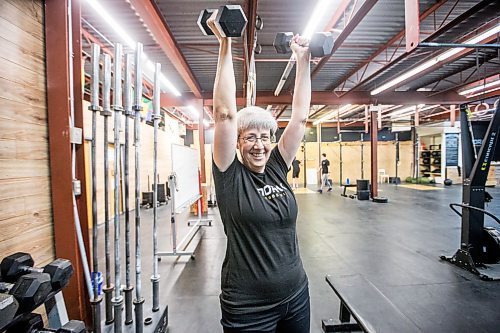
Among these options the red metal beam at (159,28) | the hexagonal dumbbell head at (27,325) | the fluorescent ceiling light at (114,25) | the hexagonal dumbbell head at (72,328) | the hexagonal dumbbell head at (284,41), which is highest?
the fluorescent ceiling light at (114,25)

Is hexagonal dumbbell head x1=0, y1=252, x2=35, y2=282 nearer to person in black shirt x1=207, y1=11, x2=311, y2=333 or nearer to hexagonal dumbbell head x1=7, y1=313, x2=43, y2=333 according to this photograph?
hexagonal dumbbell head x1=7, y1=313, x2=43, y2=333

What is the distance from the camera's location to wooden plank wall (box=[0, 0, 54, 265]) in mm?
1549

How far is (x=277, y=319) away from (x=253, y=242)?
0.91 feet

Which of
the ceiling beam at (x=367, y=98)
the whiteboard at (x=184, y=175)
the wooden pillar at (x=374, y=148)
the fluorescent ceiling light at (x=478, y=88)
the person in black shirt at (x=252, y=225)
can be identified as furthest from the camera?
the wooden pillar at (x=374, y=148)

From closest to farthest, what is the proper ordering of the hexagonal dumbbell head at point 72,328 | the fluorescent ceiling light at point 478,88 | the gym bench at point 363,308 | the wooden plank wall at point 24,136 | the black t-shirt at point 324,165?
1. the hexagonal dumbbell head at point 72,328
2. the wooden plank wall at point 24,136
3. the gym bench at point 363,308
4. the fluorescent ceiling light at point 478,88
5. the black t-shirt at point 324,165

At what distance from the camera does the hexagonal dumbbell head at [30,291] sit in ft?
2.84

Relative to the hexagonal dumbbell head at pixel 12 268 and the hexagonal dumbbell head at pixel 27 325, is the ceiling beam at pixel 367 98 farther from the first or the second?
the hexagonal dumbbell head at pixel 27 325

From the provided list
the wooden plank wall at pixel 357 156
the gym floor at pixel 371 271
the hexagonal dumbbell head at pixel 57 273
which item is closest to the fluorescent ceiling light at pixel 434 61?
the gym floor at pixel 371 271

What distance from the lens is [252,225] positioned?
0.93 m

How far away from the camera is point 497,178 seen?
1294 centimetres

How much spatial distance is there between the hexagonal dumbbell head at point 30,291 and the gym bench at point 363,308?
173 centimetres

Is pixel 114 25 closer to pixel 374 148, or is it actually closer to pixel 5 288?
pixel 5 288

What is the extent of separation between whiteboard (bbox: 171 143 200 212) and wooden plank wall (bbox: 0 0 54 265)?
2.09 m

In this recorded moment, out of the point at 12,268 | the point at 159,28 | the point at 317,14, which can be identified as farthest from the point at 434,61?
the point at 12,268
